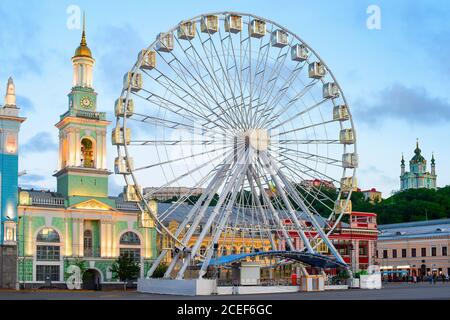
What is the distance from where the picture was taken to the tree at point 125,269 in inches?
3285

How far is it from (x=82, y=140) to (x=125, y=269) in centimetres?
1744

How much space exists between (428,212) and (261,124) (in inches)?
4270

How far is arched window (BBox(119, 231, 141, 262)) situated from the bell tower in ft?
18.1

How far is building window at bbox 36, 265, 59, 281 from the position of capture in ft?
276

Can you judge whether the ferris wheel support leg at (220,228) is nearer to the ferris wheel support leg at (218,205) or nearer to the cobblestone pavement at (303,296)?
the ferris wheel support leg at (218,205)

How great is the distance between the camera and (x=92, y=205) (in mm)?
89312

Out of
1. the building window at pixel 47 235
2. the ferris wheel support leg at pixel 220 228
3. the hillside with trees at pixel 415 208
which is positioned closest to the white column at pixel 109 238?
the building window at pixel 47 235

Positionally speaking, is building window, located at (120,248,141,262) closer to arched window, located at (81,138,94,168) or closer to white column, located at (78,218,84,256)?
white column, located at (78,218,84,256)

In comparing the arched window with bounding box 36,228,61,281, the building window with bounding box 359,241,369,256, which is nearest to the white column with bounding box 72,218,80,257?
the arched window with bounding box 36,228,61,281

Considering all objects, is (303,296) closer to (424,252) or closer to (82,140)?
(82,140)

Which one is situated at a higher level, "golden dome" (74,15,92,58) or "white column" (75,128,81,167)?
"golden dome" (74,15,92,58)

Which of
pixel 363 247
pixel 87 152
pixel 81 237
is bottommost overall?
pixel 363 247

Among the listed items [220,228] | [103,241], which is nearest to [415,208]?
[103,241]
